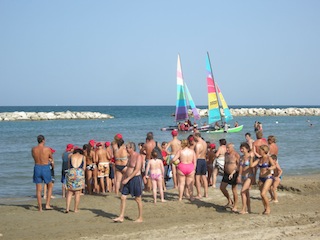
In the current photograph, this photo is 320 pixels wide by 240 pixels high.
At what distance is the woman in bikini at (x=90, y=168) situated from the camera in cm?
1363

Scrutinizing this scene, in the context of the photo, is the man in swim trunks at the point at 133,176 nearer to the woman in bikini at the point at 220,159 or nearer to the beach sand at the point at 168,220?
the beach sand at the point at 168,220

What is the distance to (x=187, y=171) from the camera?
476 inches

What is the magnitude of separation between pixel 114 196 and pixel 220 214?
3277 millimetres

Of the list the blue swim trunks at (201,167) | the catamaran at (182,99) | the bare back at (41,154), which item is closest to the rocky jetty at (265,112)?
the catamaran at (182,99)

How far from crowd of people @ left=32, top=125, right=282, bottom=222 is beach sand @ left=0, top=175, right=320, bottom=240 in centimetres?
33

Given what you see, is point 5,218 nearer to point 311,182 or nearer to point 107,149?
point 107,149

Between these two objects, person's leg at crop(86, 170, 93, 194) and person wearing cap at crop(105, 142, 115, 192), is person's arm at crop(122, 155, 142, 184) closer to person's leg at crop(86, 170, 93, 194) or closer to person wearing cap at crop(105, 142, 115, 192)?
person wearing cap at crop(105, 142, 115, 192)

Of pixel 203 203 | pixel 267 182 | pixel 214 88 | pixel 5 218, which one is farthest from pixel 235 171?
pixel 214 88

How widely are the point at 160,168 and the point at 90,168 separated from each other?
240 centimetres

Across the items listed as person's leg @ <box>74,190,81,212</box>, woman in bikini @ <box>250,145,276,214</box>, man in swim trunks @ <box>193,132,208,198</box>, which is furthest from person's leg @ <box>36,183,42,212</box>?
woman in bikini @ <box>250,145,276,214</box>

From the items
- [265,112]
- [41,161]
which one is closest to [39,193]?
[41,161]

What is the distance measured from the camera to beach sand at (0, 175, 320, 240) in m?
9.35

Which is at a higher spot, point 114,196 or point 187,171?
point 187,171

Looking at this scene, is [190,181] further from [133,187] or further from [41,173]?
[41,173]
